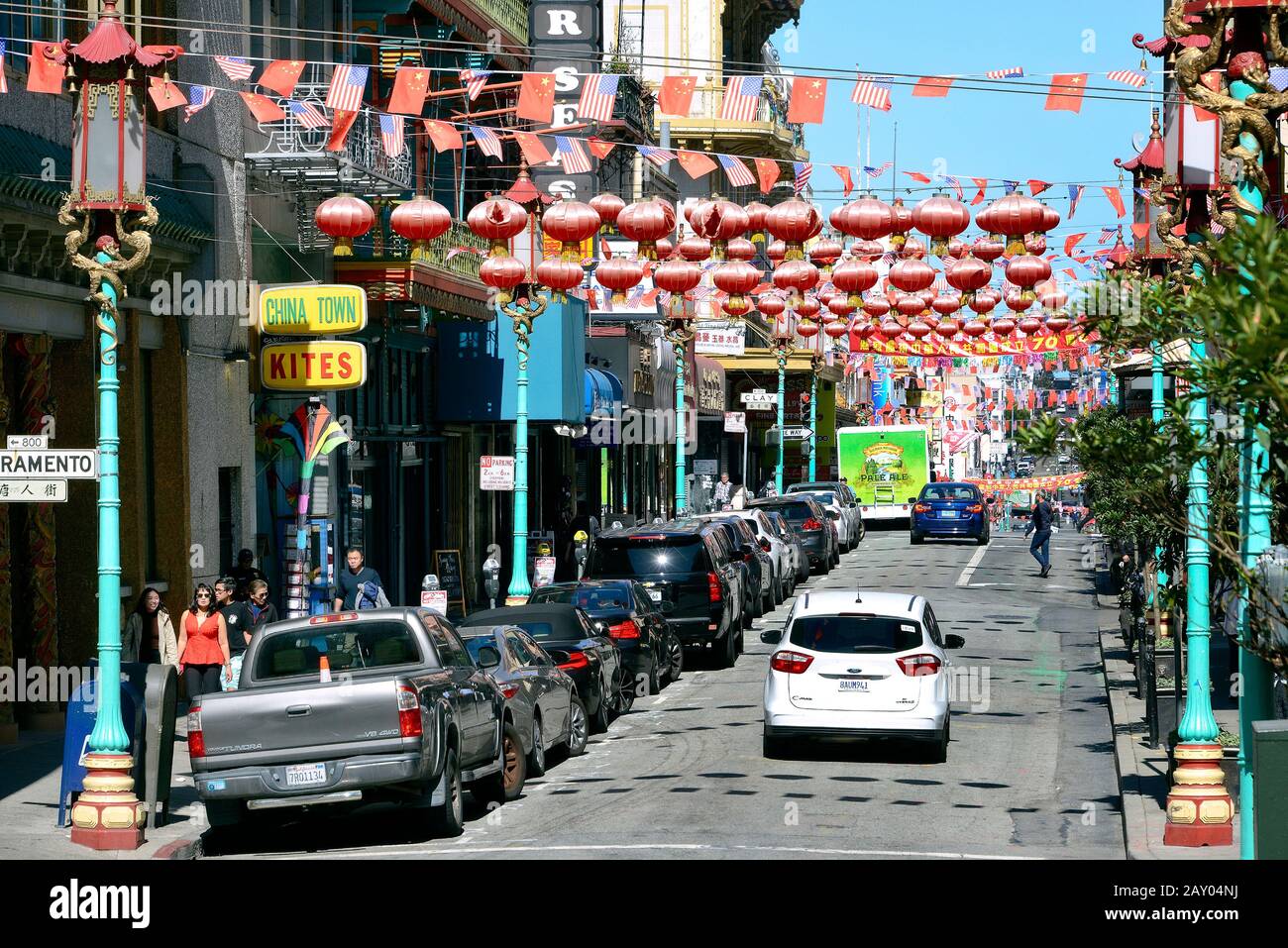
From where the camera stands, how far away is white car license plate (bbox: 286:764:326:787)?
45.4 ft

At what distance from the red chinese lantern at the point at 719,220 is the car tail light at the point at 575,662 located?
19.1ft

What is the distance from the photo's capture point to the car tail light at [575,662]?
20.0m

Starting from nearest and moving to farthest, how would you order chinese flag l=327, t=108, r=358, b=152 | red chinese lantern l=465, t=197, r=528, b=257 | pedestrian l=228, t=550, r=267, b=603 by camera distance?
red chinese lantern l=465, t=197, r=528, b=257, pedestrian l=228, t=550, r=267, b=603, chinese flag l=327, t=108, r=358, b=152

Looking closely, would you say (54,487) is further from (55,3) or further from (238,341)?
(238,341)

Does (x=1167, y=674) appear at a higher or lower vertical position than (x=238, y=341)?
lower

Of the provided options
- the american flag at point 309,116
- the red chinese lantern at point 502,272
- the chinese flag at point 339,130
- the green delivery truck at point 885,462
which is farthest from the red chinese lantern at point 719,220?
the green delivery truck at point 885,462

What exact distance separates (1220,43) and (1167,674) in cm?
928

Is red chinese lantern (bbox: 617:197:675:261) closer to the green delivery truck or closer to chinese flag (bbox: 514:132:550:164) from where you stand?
chinese flag (bbox: 514:132:550:164)

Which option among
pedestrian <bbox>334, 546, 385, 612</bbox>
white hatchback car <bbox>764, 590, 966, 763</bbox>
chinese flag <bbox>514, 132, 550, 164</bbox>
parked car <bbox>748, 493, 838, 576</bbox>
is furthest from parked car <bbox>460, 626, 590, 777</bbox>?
parked car <bbox>748, 493, 838, 576</bbox>

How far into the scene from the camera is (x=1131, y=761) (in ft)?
60.0

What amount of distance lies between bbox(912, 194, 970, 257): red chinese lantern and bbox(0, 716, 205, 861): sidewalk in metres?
9.71

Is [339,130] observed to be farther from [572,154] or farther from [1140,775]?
[1140,775]
